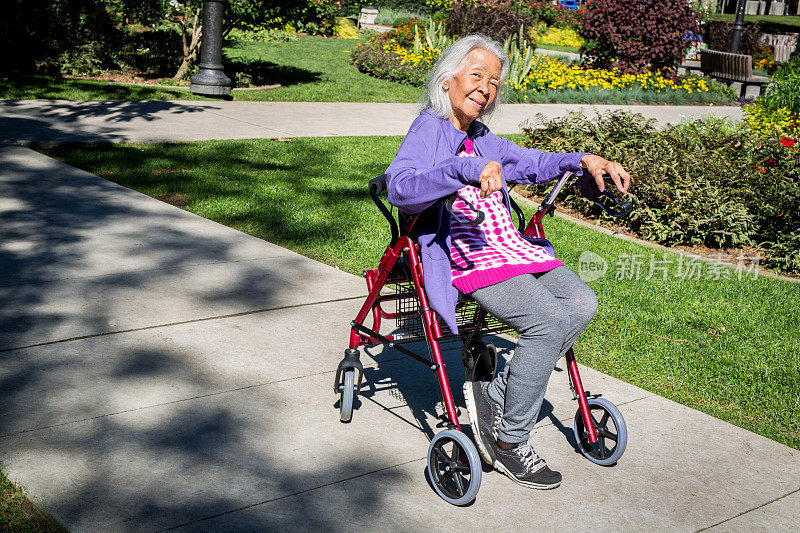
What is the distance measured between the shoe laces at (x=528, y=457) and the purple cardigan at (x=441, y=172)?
1.81ft

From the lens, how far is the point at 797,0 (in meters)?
50.5

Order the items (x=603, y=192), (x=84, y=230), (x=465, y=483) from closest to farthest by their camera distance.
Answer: (x=465, y=483), (x=603, y=192), (x=84, y=230)

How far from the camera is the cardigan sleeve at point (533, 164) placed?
330 centimetres

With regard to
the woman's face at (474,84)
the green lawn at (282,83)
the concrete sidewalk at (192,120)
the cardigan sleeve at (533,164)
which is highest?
the woman's face at (474,84)

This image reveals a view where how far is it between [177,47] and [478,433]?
13224 mm

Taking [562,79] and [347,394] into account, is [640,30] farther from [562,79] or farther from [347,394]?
[347,394]

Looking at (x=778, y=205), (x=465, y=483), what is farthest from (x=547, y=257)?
(x=778, y=205)

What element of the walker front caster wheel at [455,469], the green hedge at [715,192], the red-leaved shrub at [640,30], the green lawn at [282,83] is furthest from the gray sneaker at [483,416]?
the red-leaved shrub at [640,30]

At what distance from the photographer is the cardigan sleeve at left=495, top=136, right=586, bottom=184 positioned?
3297 mm

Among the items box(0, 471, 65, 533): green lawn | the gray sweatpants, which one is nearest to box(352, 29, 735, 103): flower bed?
the gray sweatpants

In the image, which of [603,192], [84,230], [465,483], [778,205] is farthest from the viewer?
[778,205]

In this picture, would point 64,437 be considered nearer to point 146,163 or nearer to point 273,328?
point 273,328

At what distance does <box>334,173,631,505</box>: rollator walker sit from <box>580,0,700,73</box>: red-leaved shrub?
1488 centimetres

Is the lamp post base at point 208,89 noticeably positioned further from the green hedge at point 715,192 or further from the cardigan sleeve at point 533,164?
the cardigan sleeve at point 533,164
